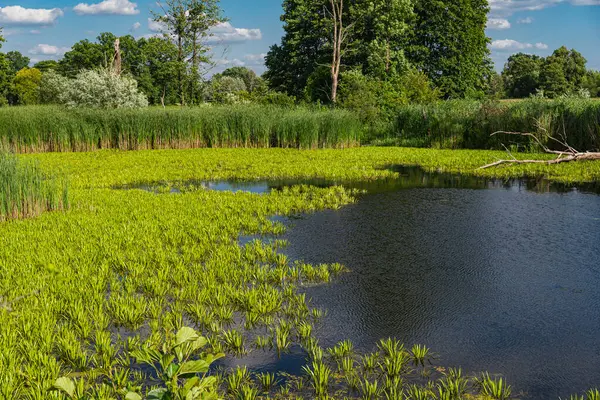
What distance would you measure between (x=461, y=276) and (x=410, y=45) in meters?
36.1

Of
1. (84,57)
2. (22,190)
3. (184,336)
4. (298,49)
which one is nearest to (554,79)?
(298,49)

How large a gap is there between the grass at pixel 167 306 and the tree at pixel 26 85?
6879 cm

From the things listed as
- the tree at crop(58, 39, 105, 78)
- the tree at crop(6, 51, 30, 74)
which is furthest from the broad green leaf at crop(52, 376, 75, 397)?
the tree at crop(6, 51, 30, 74)

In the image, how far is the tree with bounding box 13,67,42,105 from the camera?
71.6m

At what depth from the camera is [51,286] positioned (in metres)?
6.36

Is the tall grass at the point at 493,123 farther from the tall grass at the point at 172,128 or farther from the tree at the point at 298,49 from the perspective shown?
the tree at the point at 298,49

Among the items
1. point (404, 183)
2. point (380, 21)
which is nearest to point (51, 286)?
point (404, 183)

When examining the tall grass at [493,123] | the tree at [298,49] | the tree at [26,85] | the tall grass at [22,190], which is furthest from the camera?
the tree at [26,85]

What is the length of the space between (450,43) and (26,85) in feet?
216

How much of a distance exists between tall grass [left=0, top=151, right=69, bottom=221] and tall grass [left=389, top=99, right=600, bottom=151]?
55.7ft

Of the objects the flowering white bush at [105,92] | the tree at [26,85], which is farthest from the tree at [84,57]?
the flowering white bush at [105,92]

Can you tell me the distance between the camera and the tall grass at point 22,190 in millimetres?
9602

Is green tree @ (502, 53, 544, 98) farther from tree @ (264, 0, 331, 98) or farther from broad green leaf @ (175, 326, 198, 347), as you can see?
broad green leaf @ (175, 326, 198, 347)

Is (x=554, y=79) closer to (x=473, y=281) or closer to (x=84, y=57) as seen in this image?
(x=84, y=57)
